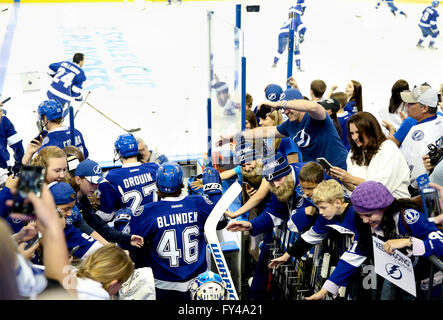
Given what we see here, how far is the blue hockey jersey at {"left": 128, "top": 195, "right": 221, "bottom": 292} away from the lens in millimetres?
2699

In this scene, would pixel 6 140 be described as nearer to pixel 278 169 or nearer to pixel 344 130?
pixel 278 169

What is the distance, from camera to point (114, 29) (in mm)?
13047

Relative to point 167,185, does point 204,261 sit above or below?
below

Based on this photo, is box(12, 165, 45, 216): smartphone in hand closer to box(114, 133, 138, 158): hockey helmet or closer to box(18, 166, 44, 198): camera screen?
box(18, 166, 44, 198): camera screen

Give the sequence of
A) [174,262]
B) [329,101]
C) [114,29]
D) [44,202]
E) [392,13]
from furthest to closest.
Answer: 1. [392,13]
2. [114,29]
3. [329,101]
4. [174,262]
5. [44,202]

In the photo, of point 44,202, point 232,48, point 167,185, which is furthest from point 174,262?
point 232,48

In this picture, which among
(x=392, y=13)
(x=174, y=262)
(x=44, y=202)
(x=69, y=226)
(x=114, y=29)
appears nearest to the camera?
(x=44, y=202)

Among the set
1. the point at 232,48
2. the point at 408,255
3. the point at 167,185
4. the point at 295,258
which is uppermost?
the point at 232,48

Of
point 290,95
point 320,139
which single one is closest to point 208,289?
point 320,139

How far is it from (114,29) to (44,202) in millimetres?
12441

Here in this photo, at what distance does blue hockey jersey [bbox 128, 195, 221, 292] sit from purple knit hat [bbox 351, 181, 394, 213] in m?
0.84

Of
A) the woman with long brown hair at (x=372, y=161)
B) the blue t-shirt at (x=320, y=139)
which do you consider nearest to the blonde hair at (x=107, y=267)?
the woman with long brown hair at (x=372, y=161)

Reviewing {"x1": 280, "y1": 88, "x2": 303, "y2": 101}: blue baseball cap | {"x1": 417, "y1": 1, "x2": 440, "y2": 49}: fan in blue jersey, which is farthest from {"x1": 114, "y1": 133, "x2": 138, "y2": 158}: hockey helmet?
{"x1": 417, "y1": 1, "x2": 440, "y2": 49}: fan in blue jersey
